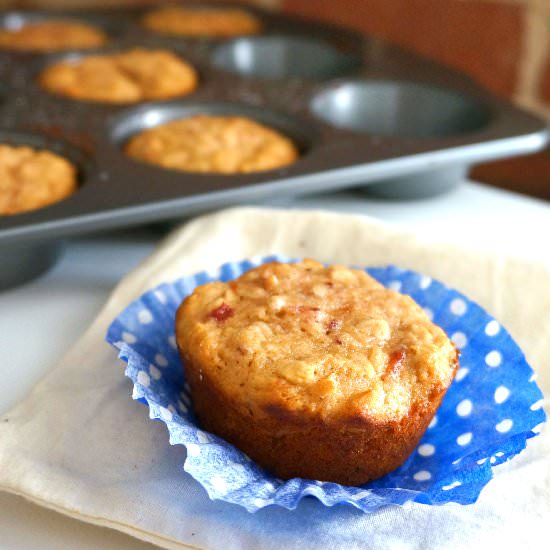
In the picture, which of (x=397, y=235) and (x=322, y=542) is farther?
(x=397, y=235)

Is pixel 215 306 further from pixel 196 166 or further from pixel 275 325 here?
pixel 196 166

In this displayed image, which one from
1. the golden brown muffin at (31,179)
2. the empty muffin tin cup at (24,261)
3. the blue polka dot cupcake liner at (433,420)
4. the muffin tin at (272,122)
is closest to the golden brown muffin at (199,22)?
the muffin tin at (272,122)

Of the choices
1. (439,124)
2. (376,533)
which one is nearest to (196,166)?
(439,124)

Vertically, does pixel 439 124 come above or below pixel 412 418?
below

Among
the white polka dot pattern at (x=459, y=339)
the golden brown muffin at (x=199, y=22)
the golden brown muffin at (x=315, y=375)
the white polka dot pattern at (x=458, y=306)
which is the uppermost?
the golden brown muffin at (x=315, y=375)

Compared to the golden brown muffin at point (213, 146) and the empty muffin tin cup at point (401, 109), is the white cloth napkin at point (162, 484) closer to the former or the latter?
the golden brown muffin at point (213, 146)

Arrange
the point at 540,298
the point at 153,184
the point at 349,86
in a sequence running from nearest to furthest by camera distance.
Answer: the point at 540,298 < the point at 153,184 < the point at 349,86

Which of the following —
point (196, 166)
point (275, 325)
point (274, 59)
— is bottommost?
point (274, 59)
